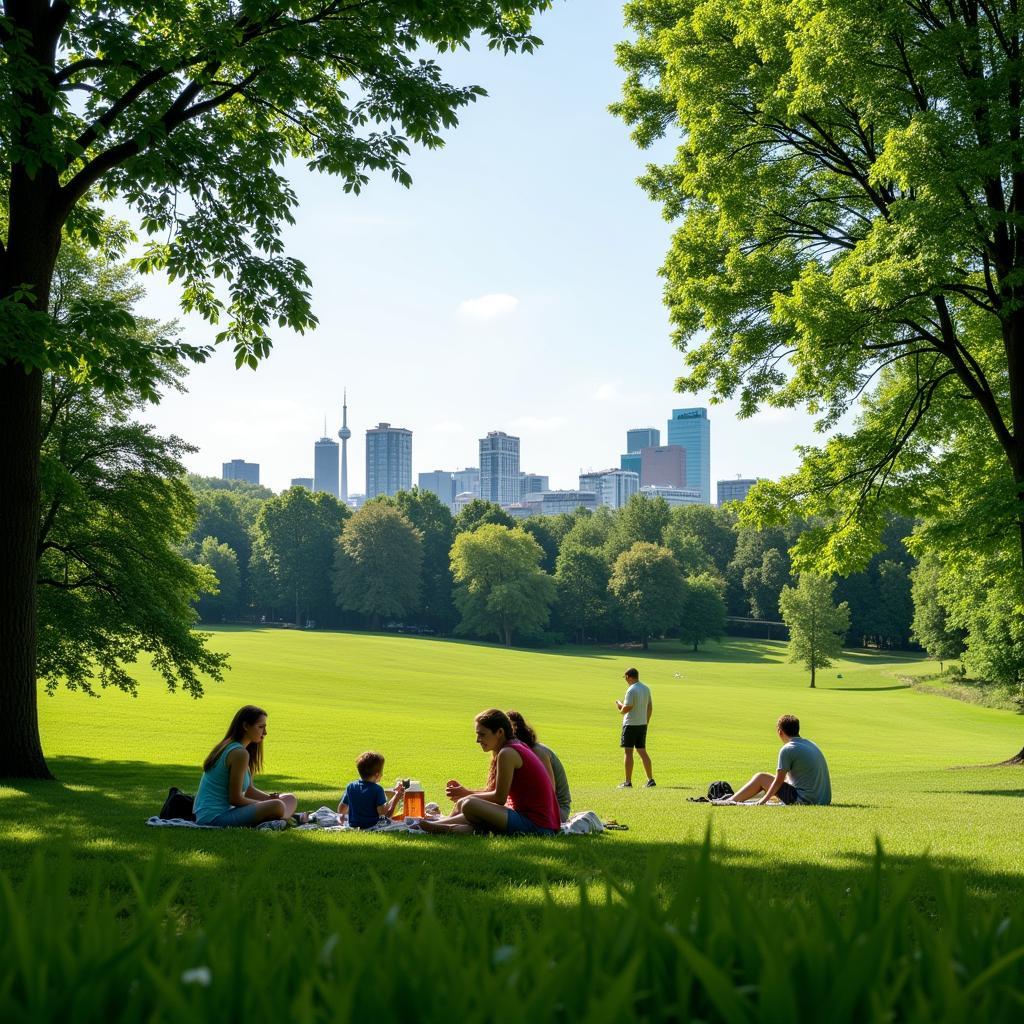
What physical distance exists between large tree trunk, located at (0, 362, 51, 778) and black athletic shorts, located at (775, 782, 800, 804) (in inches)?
414

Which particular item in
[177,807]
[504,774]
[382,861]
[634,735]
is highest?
[504,774]

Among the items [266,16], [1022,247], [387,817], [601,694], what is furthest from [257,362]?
[601,694]

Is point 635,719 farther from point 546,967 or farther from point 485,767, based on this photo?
point 546,967

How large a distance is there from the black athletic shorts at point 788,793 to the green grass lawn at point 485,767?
51 centimetres

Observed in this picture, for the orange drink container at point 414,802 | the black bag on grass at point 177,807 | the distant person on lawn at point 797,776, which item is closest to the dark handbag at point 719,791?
the distant person on lawn at point 797,776

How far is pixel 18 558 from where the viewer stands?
14.2m

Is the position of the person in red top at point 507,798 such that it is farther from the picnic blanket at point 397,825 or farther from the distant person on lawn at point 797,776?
the distant person on lawn at point 797,776

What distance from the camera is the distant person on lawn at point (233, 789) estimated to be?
10883 mm

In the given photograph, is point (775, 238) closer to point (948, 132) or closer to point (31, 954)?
point (948, 132)

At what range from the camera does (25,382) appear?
46.1 feet

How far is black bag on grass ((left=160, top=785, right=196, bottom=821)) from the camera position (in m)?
11.1

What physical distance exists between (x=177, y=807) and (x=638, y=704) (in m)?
10.5

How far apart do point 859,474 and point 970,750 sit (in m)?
20.8

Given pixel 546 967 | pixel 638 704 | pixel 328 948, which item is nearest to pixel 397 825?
Answer: pixel 328 948
